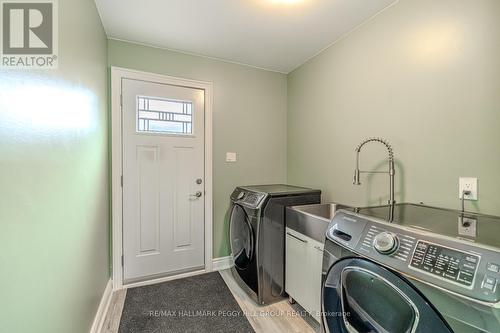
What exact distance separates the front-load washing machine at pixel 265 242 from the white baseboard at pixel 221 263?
53cm

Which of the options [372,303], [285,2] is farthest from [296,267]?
[285,2]

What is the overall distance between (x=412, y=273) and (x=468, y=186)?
859 millimetres

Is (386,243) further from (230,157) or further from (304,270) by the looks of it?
(230,157)

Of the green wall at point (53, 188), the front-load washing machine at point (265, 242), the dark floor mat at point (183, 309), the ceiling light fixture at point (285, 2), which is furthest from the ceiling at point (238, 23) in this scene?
the dark floor mat at point (183, 309)

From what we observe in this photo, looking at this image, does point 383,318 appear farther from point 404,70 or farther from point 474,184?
point 404,70

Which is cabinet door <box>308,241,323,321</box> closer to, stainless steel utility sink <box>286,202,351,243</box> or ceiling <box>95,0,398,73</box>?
stainless steel utility sink <box>286,202,351,243</box>

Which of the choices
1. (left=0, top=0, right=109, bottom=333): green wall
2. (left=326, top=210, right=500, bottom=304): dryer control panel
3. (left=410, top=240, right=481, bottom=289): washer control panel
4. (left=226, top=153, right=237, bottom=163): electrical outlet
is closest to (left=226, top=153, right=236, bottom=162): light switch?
(left=226, top=153, right=237, bottom=163): electrical outlet

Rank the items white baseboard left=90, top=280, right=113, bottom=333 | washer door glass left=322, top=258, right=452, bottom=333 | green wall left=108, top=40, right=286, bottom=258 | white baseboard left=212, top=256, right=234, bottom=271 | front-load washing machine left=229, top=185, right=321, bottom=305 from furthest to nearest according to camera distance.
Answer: white baseboard left=212, top=256, right=234, bottom=271 < green wall left=108, top=40, right=286, bottom=258 < front-load washing machine left=229, top=185, right=321, bottom=305 < white baseboard left=90, top=280, right=113, bottom=333 < washer door glass left=322, top=258, right=452, bottom=333

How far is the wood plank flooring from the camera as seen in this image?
1.72 metres

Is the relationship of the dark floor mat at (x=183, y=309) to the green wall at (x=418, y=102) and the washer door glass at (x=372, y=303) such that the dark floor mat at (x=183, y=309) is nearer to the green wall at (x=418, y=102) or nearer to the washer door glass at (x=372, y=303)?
the washer door glass at (x=372, y=303)

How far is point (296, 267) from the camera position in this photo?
189cm

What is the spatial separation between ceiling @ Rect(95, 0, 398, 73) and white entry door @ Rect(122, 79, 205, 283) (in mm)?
479

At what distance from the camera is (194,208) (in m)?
2.56

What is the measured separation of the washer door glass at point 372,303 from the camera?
795 mm
